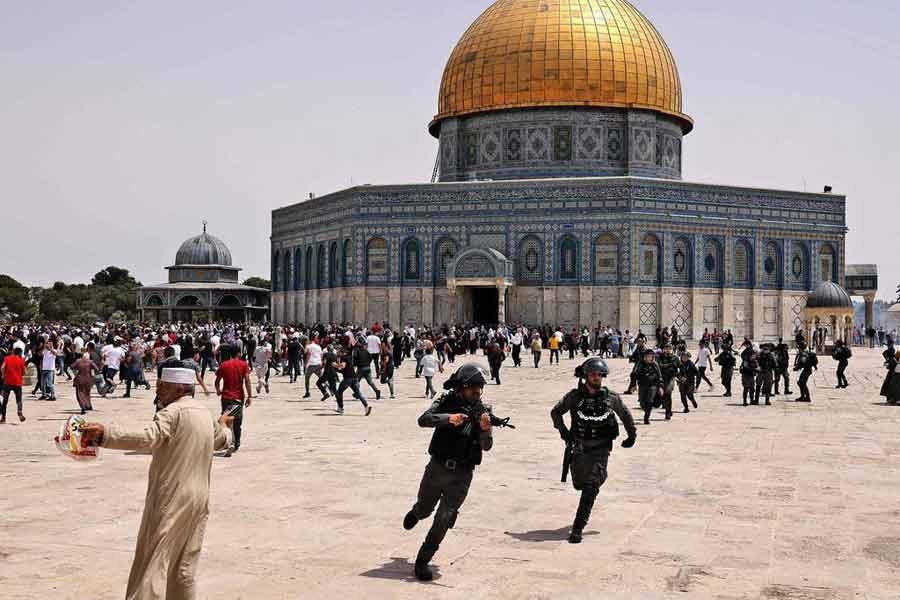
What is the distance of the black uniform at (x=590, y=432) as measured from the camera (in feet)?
27.1

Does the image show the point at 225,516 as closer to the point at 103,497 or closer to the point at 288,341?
the point at 103,497

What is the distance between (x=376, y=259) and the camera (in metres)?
48.8

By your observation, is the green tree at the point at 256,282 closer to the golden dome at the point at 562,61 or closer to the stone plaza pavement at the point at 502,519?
the golden dome at the point at 562,61

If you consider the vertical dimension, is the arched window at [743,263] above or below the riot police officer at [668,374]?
above

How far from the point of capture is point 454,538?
8164 millimetres

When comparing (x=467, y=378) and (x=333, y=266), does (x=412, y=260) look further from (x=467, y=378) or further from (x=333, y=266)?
(x=467, y=378)

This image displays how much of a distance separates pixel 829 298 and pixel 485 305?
46.5 feet

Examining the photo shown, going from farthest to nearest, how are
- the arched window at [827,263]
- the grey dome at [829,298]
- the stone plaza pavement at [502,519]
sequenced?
the arched window at [827,263] → the grey dome at [829,298] → the stone plaza pavement at [502,519]

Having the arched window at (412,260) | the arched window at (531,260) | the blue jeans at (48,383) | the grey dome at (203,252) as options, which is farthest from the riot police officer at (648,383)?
the grey dome at (203,252)

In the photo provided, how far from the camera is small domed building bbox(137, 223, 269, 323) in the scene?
6794cm

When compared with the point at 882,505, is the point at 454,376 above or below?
above

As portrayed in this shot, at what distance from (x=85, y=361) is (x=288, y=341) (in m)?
9.55

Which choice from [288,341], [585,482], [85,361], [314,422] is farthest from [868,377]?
[585,482]

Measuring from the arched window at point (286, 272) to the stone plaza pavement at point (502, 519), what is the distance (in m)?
40.2
